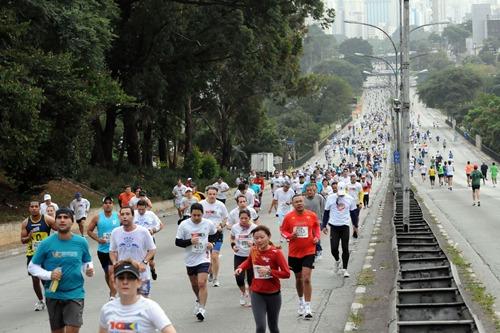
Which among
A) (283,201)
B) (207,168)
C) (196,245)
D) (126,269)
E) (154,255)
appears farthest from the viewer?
(207,168)

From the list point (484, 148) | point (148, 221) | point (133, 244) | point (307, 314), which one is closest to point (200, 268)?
point (133, 244)

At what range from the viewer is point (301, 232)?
12.9 metres

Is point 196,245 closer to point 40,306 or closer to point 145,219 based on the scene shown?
point 145,219

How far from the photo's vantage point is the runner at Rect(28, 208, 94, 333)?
9.19m

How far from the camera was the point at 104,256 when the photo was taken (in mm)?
14008

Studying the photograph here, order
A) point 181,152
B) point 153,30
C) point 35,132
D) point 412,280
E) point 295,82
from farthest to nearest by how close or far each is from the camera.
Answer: point 181,152 → point 295,82 → point 153,30 → point 35,132 → point 412,280

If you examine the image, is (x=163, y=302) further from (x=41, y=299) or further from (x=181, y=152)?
(x=181, y=152)

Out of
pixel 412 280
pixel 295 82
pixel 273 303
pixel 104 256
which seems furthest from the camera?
pixel 295 82

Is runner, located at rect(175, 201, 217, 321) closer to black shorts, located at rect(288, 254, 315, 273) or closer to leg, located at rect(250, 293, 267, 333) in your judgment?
black shorts, located at rect(288, 254, 315, 273)

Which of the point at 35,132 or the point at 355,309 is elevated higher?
the point at 35,132

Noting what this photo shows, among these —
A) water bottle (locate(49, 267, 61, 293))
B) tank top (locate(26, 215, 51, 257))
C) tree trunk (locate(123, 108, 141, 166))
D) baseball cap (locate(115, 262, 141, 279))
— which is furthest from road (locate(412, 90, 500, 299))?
tree trunk (locate(123, 108, 141, 166))

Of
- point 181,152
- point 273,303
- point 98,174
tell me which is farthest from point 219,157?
point 273,303

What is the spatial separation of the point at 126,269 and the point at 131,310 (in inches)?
12.5

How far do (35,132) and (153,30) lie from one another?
1483cm
